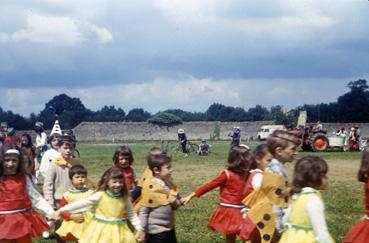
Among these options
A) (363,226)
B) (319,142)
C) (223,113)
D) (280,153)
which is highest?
(223,113)

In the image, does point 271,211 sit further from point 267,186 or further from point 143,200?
point 143,200

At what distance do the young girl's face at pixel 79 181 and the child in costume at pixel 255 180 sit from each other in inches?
79.1

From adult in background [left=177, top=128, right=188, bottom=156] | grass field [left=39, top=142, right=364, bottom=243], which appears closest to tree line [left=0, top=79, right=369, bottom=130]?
adult in background [left=177, top=128, right=188, bottom=156]

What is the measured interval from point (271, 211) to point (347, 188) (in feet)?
37.8

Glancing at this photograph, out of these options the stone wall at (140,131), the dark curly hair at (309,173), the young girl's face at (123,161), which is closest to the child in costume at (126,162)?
the young girl's face at (123,161)

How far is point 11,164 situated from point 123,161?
1957mm

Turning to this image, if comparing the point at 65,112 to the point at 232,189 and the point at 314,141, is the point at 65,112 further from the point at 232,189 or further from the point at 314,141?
the point at 232,189

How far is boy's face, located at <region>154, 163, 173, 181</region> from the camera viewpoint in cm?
722

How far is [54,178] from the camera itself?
8656mm

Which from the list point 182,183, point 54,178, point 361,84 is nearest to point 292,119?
point 361,84

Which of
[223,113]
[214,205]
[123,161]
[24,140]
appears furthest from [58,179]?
[223,113]

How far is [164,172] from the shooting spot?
7.24m

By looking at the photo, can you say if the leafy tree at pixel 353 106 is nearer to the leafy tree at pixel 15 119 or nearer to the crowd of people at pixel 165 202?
the leafy tree at pixel 15 119

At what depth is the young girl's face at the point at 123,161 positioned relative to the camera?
864cm
